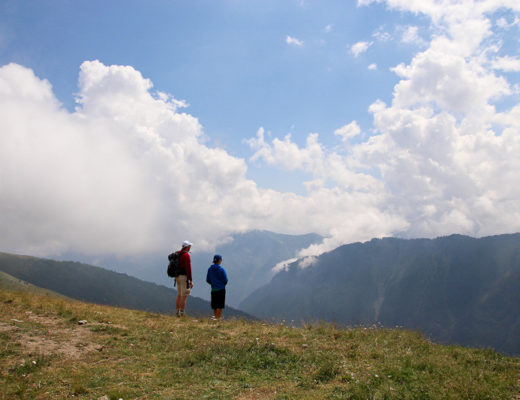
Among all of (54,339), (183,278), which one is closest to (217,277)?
(183,278)

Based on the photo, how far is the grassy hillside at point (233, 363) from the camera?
712 cm

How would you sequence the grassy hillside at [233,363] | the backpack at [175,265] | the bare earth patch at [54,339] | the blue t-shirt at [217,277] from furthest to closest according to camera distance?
the backpack at [175,265], the blue t-shirt at [217,277], the bare earth patch at [54,339], the grassy hillside at [233,363]

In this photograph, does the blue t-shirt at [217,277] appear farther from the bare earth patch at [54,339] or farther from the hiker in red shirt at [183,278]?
the bare earth patch at [54,339]

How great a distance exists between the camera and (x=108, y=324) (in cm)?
1298

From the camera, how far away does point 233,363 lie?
9.15 meters

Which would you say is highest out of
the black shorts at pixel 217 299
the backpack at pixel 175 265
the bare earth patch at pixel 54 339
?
the backpack at pixel 175 265

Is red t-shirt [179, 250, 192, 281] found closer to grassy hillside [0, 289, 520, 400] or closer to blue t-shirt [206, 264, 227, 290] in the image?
blue t-shirt [206, 264, 227, 290]

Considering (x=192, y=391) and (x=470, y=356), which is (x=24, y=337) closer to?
(x=192, y=391)

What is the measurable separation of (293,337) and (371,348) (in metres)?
2.75

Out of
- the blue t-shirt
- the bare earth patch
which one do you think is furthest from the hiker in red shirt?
the bare earth patch

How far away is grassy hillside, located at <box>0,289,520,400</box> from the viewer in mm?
7117

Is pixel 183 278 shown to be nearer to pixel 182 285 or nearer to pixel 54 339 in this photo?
pixel 182 285

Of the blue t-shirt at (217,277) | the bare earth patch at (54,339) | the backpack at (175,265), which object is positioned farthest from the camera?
the backpack at (175,265)

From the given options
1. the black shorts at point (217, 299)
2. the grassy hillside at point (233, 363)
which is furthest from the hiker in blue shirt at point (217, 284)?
the grassy hillside at point (233, 363)
